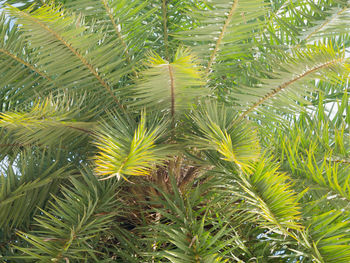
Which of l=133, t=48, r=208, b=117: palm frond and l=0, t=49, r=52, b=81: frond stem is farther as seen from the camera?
l=0, t=49, r=52, b=81: frond stem

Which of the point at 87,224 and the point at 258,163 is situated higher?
the point at 258,163

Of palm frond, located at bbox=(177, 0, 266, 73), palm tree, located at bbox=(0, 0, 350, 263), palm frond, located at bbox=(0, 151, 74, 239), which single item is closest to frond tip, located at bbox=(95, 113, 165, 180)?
palm tree, located at bbox=(0, 0, 350, 263)

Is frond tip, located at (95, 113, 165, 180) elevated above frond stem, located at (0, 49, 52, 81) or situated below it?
below

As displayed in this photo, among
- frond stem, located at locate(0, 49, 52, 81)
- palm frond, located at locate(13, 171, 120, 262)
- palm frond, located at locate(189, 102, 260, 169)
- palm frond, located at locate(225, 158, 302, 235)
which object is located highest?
frond stem, located at locate(0, 49, 52, 81)

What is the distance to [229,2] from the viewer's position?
5.35ft

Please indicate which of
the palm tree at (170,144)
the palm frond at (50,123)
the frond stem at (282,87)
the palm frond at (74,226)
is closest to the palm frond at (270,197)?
the palm tree at (170,144)

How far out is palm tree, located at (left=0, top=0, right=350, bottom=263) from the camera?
1272mm

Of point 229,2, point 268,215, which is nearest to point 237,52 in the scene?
→ point 229,2

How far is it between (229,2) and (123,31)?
540 millimetres

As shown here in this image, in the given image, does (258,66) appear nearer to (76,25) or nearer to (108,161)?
(76,25)

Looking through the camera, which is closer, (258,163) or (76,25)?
(258,163)

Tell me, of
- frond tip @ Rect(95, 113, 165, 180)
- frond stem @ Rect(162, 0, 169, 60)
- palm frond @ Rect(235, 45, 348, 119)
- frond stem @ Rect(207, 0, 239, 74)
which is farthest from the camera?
frond stem @ Rect(162, 0, 169, 60)

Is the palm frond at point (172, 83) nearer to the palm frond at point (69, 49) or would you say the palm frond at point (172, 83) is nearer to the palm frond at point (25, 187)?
the palm frond at point (69, 49)

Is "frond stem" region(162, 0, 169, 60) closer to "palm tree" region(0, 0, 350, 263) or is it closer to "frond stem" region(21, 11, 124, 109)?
"palm tree" region(0, 0, 350, 263)
